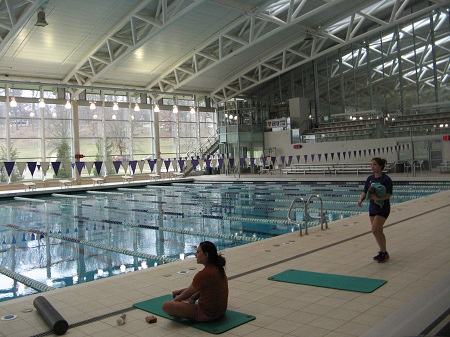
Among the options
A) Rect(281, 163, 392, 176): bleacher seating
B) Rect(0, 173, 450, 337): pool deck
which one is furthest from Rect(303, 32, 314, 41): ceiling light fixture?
Rect(0, 173, 450, 337): pool deck

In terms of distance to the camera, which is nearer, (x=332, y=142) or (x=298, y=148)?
(x=332, y=142)

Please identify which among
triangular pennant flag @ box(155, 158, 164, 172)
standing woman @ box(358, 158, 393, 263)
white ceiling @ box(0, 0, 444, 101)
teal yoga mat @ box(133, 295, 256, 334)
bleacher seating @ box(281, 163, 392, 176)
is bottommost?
teal yoga mat @ box(133, 295, 256, 334)

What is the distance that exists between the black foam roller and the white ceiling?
39.5 feet

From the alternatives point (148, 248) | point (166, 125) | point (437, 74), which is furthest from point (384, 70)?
point (148, 248)

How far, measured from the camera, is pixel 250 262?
5355mm

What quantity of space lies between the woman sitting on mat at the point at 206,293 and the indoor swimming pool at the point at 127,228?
102 inches

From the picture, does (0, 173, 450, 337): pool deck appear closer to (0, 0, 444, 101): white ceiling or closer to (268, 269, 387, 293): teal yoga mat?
(268, 269, 387, 293): teal yoga mat

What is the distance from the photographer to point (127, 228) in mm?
9383

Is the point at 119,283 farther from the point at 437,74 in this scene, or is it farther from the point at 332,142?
the point at 437,74

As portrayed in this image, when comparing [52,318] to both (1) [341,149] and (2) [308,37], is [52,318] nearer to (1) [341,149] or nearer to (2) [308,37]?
(2) [308,37]

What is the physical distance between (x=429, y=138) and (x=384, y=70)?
6.11 m

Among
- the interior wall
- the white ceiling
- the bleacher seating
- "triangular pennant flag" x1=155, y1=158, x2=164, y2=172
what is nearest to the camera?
the white ceiling

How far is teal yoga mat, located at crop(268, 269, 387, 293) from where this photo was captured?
4.06 m

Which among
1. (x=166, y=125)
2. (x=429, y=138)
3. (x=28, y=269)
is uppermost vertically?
(x=166, y=125)
